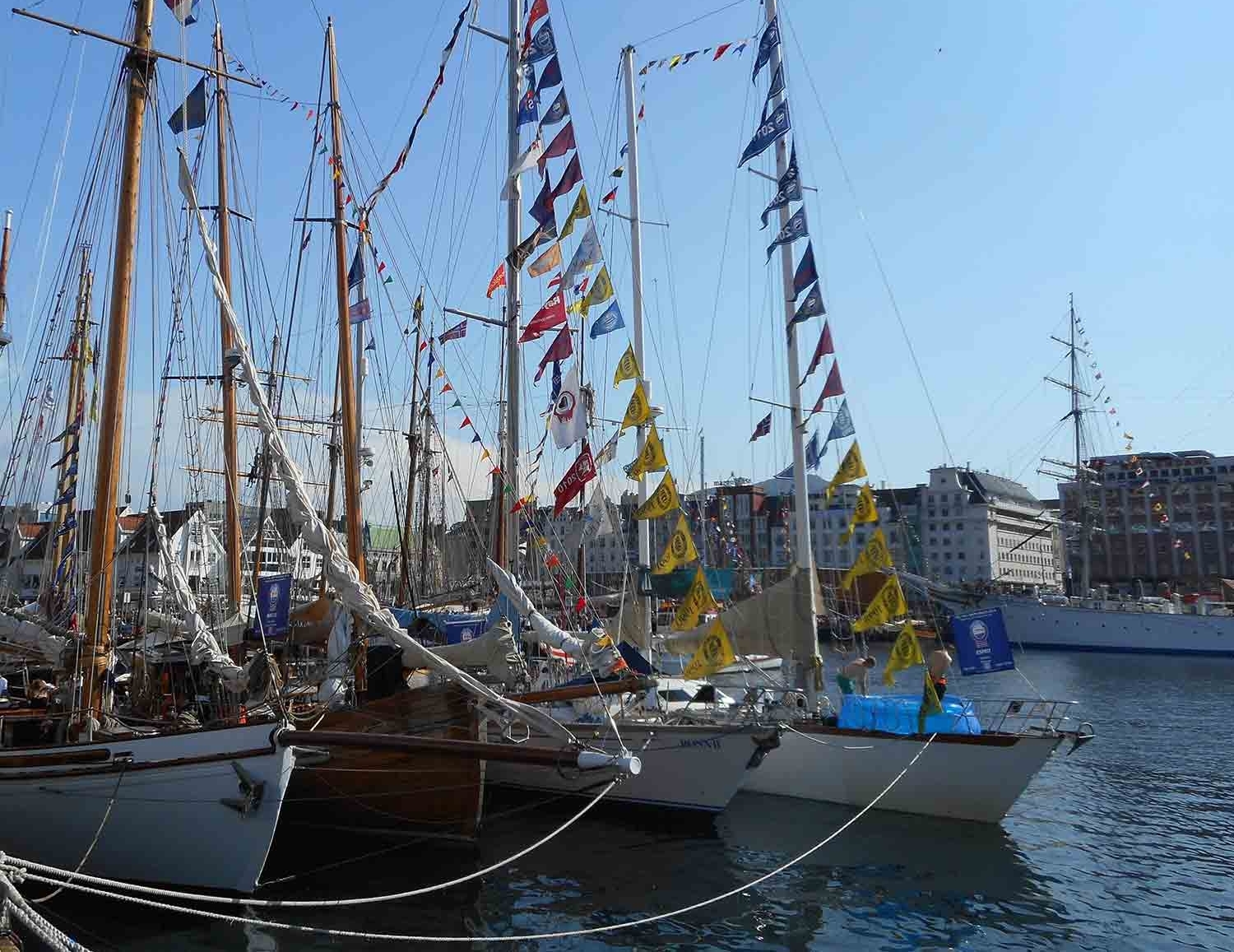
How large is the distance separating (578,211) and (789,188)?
530cm

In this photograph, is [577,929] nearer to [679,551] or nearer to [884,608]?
[679,551]

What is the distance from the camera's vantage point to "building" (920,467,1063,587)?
154m

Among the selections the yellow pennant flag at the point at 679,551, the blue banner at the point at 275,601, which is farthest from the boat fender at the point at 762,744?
the blue banner at the point at 275,601

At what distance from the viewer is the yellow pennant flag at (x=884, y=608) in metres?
20.2

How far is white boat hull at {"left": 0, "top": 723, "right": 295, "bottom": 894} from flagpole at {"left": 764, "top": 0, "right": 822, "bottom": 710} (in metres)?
12.2

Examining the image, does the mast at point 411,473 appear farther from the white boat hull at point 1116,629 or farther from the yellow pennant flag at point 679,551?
the white boat hull at point 1116,629

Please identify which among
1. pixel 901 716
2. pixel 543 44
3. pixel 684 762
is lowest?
pixel 684 762

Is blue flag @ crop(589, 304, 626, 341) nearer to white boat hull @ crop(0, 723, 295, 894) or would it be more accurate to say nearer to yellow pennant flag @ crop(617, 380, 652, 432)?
yellow pennant flag @ crop(617, 380, 652, 432)

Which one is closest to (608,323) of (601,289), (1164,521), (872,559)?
(601,289)

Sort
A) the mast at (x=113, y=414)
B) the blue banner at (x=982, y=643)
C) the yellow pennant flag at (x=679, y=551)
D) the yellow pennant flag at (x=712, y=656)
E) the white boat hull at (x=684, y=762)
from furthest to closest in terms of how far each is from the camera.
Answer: the yellow pennant flag at (x=712, y=656)
the yellow pennant flag at (x=679, y=551)
the white boat hull at (x=684, y=762)
the blue banner at (x=982, y=643)
the mast at (x=113, y=414)

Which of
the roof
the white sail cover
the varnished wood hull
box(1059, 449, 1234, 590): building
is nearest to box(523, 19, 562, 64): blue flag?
the white sail cover

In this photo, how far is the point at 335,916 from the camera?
47.1 ft

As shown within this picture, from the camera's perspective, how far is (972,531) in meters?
155

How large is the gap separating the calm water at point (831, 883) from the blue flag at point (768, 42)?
58.1 feet
